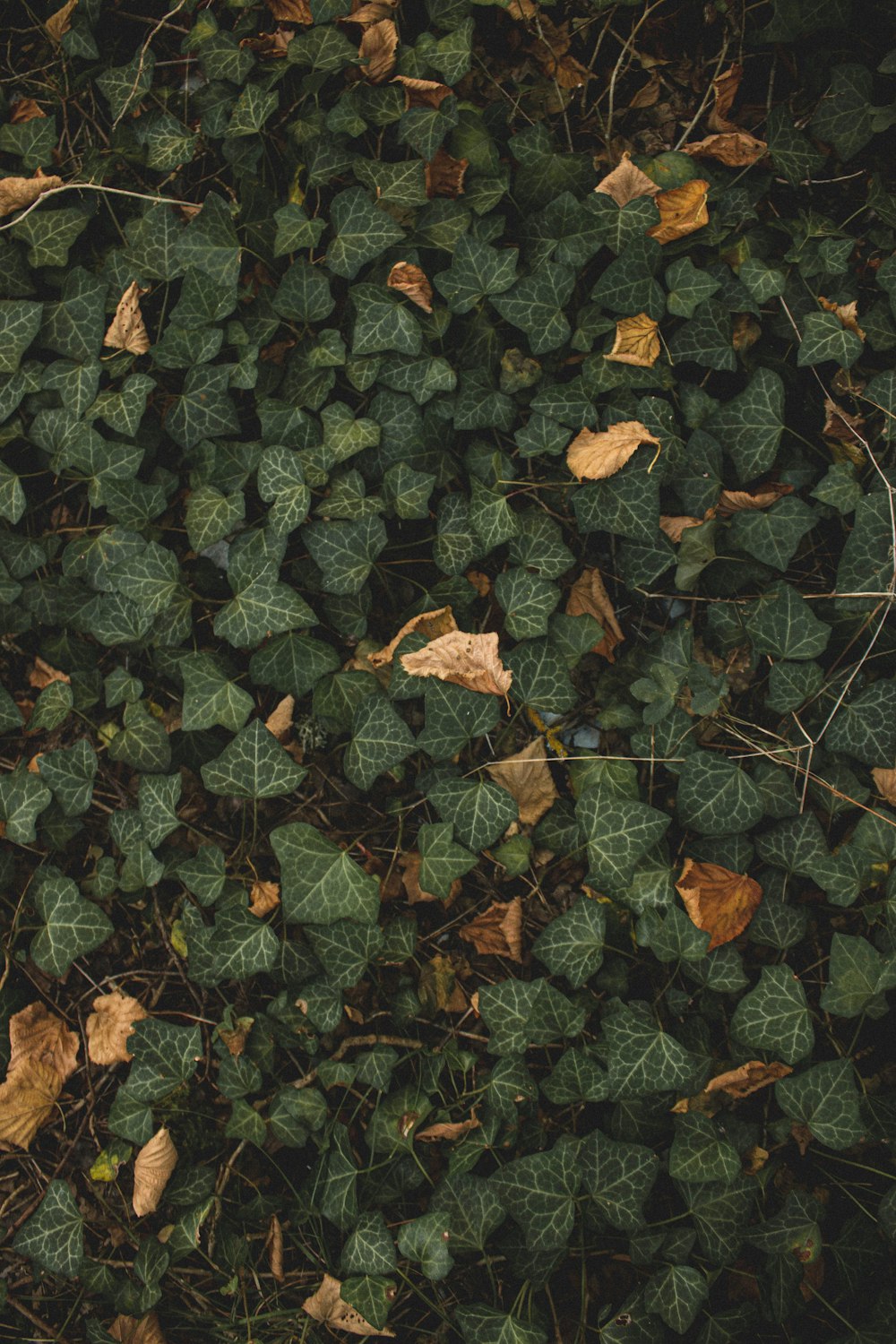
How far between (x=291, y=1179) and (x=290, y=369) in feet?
5.95

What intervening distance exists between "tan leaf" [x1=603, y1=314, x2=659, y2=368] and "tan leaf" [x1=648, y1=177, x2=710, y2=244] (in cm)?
19

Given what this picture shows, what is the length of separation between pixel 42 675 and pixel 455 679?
104cm

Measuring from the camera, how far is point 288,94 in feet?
6.71

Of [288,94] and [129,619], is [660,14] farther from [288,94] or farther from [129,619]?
[129,619]

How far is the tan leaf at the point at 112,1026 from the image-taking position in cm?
200

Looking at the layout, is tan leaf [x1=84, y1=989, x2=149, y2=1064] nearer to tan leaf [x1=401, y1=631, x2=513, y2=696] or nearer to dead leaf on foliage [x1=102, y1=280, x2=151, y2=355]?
tan leaf [x1=401, y1=631, x2=513, y2=696]

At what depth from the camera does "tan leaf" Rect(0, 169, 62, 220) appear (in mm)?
2098

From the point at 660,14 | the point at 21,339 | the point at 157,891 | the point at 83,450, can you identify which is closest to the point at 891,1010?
the point at 157,891

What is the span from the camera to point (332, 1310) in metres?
1.85

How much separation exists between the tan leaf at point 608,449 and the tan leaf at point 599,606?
225 millimetres

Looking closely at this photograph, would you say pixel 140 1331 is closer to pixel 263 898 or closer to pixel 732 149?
pixel 263 898

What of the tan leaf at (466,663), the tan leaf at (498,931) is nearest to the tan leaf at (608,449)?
the tan leaf at (466,663)

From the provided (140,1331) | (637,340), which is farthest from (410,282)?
(140,1331)

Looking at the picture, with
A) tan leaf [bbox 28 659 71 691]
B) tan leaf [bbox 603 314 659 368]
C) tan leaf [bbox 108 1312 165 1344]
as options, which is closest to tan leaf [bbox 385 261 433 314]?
tan leaf [bbox 603 314 659 368]
